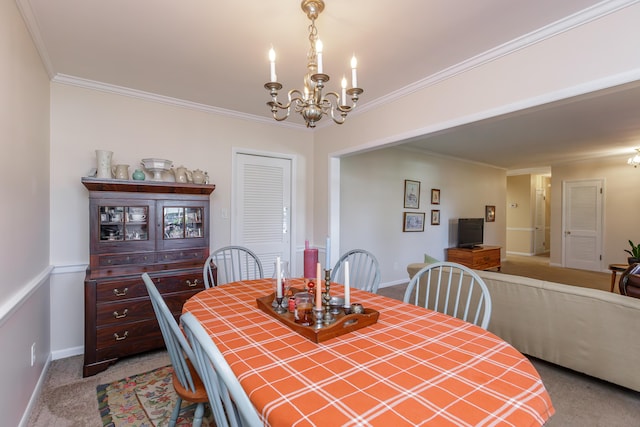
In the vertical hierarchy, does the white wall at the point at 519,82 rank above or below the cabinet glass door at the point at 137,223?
above

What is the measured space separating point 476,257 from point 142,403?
5962mm

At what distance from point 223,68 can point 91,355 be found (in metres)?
2.56

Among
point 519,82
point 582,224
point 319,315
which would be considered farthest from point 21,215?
point 582,224

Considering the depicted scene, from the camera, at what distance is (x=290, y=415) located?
2.59ft

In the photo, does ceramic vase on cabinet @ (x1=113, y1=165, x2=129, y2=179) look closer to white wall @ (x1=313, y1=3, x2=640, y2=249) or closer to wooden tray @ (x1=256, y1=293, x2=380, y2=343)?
wooden tray @ (x1=256, y1=293, x2=380, y2=343)

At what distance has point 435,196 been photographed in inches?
241

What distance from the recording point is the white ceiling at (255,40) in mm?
1783

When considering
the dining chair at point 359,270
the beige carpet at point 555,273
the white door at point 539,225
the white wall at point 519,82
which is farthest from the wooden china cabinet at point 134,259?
the white door at point 539,225

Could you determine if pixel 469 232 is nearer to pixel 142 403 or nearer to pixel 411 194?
pixel 411 194

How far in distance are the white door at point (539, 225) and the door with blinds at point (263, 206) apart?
858 cm

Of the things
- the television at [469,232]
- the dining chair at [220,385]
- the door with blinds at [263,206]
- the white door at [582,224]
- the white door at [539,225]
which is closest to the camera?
the dining chair at [220,385]

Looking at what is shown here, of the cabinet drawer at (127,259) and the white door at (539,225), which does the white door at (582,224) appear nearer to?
the white door at (539,225)

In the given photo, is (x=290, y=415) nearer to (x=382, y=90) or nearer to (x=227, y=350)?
(x=227, y=350)

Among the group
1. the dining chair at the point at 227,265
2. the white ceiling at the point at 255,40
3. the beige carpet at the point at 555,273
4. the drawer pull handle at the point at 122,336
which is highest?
the white ceiling at the point at 255,40
